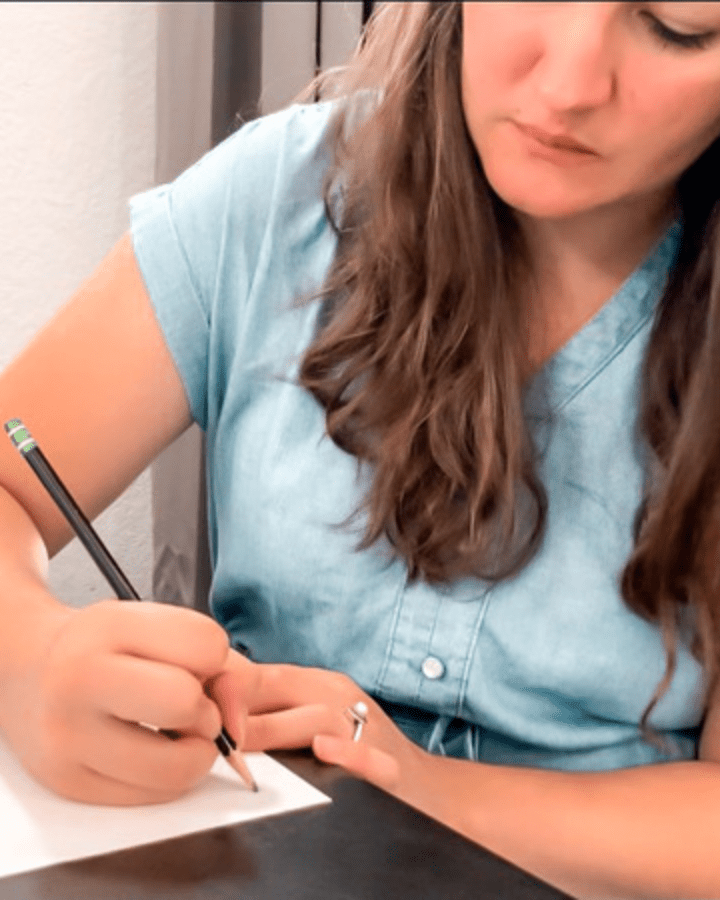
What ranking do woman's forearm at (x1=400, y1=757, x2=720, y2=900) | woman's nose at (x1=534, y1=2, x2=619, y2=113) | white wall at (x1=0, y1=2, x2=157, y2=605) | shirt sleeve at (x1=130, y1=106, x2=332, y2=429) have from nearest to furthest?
woman's nose at (x1=534, y1=2, x2=619, y2=113)
woman's forearm at (x1=400, y1=757, x2=720, y2=900)
shirt sleeve at (x1=130, y1=106, x2=332, y2=429)
white wall at (x1=0, y1=2, x2=157, y2=605)

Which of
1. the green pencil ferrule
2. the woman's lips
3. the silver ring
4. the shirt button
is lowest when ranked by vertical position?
the shirt button

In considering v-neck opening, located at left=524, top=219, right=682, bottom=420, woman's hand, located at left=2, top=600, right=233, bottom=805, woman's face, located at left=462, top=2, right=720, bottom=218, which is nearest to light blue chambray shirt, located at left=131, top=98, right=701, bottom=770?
v-neck opening, located at left=524, top=219, right=682, bottom=420

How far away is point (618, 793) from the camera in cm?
81

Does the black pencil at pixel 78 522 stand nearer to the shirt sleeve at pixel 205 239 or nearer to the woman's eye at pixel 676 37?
the shirt sleeve at pixel 205 239

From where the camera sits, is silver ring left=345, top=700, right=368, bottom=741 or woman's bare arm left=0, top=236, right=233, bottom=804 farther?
silver ring left=345, top=700, right=368, bottom=741

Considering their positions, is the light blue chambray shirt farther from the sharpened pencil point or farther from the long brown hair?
the sharpened pencil point

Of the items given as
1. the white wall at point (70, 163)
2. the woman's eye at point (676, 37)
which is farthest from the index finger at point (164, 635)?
the white wall at point (70, 163)

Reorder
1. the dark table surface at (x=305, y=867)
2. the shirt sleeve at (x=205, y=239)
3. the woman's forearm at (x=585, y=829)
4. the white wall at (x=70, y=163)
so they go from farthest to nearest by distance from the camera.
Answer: the white wall at (x=70, y=163) < the shirt sleeve at (x=205, y=239) < the woman's forearm at (x=585, y=829) < the dark table surface at (x=305, y=867)

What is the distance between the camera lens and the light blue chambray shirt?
2.76 feet

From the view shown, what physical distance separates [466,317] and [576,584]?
0.17 meters

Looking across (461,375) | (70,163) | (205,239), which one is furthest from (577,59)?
(70,163)

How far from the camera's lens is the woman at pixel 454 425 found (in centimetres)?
78

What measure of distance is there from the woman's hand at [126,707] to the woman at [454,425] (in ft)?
0.40

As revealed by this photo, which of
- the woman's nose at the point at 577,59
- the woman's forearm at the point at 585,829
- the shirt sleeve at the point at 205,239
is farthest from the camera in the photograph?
the shirt sleeve at the point at 205,239
